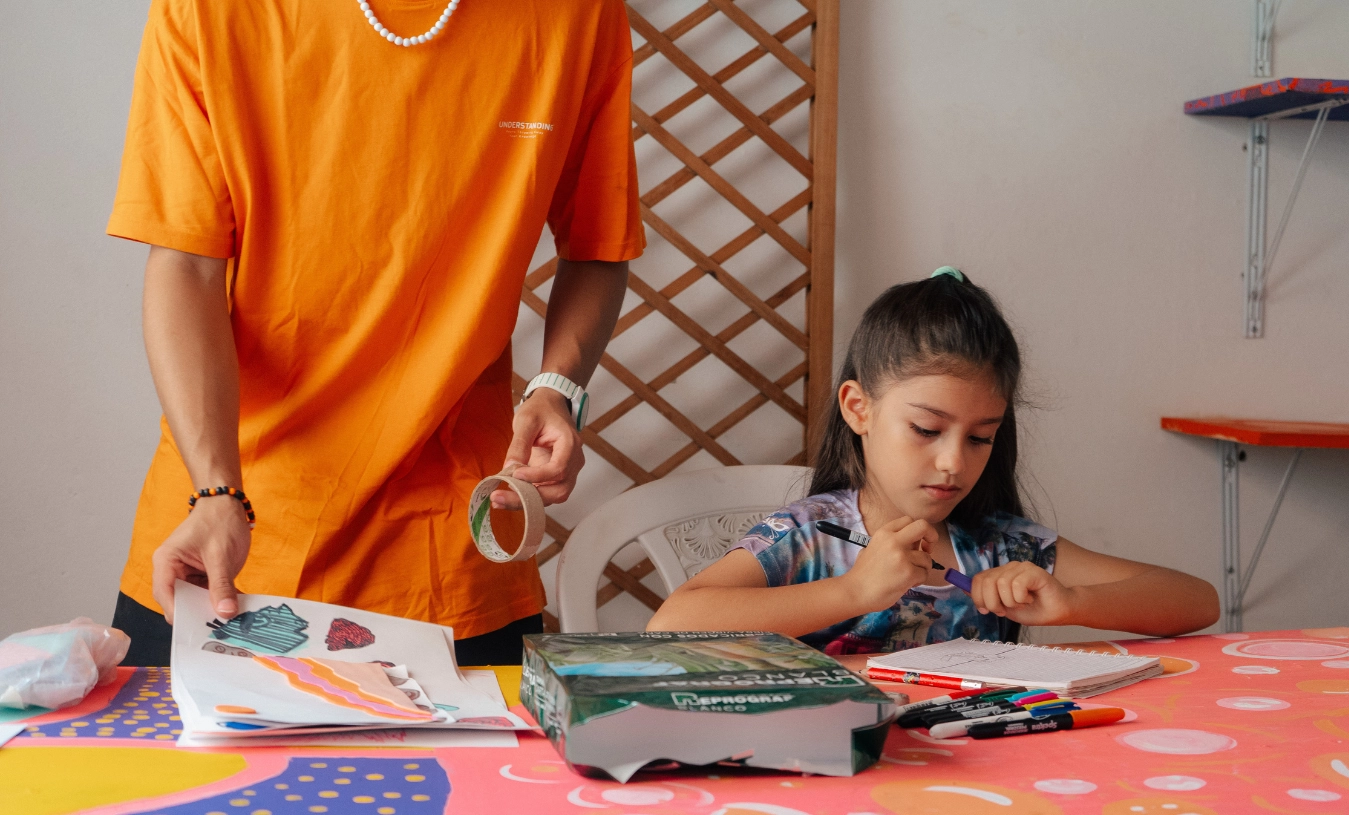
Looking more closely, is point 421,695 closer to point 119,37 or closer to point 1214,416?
point 119,37

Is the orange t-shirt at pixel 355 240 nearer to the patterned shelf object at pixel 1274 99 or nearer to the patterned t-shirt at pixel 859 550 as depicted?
the patterned t-shirt at pixel 859 550

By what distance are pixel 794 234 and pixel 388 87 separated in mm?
1097

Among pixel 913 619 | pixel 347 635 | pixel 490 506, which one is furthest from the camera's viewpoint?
pixel 913 619

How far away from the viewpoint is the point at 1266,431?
1721 millimetres

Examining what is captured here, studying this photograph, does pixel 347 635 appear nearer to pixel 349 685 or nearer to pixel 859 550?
pixel 349 685

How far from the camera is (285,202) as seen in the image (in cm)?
82

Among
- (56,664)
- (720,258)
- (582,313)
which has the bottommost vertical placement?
(56,664)

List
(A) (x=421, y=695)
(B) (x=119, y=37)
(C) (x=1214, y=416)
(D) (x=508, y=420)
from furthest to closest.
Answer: (C) (x=1214, y=416) < (B) (x=119, y=37) < (D) (x=508, y=420) < (A) (x=421, y=695)

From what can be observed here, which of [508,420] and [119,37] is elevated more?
[119,37]

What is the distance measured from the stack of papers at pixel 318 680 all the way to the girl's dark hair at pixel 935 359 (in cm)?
55

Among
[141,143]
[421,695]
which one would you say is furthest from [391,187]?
[421,695]

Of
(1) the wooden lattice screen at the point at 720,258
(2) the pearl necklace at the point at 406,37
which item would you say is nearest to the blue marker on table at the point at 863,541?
(2) the pearl necklace at the point at 406,37

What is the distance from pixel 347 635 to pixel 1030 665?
17.6 inches

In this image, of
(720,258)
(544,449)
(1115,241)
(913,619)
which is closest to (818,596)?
(913,619)
